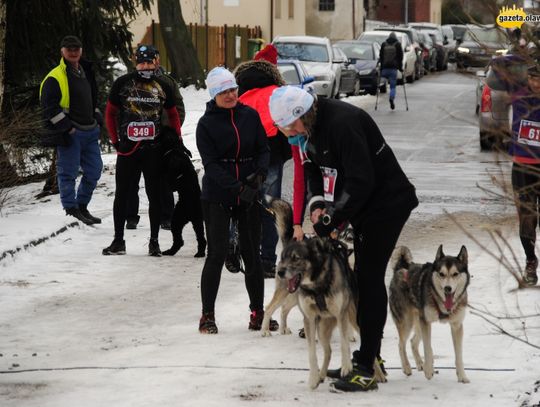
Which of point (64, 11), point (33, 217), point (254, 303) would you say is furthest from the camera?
point (64, 11)

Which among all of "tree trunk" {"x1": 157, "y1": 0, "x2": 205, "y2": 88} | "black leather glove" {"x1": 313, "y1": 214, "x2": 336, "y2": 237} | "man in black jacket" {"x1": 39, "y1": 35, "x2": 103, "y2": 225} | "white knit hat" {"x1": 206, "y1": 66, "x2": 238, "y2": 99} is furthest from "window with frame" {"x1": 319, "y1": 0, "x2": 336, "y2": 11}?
"black leather glove" {"x1": 313, "y1": 214, "x2": 336, "y2": 237}

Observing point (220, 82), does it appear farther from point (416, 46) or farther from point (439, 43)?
point (439, 43)

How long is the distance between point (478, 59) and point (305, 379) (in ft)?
9.25

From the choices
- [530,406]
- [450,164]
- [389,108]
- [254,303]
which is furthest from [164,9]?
[530,406]

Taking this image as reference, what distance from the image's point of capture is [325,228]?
24.4 ft

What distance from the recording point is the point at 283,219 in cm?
841

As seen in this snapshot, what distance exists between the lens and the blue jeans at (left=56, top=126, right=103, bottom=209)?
13.9m

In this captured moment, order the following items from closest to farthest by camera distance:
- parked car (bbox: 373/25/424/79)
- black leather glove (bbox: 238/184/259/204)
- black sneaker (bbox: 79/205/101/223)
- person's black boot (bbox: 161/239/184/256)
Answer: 1. black leather glove (bbox: 238/184/259/204)
2. person's black boot (bbox: 161/239/184/256)
3. black sneaker (bbox: 79/205/101/223)
4. parked car (bbox: 373/25/424/79)

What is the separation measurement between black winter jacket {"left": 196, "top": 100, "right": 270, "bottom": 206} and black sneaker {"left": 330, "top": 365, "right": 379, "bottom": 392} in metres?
2.01

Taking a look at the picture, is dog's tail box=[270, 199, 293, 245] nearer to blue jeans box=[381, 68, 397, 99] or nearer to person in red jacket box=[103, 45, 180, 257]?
person in red jacket box=[103, 45, 180, 257]

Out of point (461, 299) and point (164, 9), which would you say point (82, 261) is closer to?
point (461, 299)

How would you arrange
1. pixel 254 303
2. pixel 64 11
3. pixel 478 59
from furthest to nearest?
Answer: pixel 64 11, pixel 254 303, pixel 478 59

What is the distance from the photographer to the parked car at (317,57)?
3148cm

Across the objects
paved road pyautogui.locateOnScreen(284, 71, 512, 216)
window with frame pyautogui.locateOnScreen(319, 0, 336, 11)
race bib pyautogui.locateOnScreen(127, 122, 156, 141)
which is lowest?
paved road pyautogui.locateOnScreen(284, 71, 512, 216)
